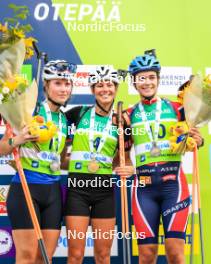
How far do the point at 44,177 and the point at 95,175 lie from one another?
0.38 meters

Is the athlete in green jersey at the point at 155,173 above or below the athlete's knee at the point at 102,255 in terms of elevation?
above

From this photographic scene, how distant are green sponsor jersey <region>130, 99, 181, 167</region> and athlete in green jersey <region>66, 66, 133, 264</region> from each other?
0.46 feet

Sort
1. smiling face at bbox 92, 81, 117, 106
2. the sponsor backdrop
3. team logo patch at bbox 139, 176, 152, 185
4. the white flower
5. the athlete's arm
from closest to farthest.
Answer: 1. the white flower
2. team logo patch at bbox 139, 176, 152, 185
3. smiling face at bbox 92, 81, 117, 106
4. the athlete's arm
5. the sponsor backdrop

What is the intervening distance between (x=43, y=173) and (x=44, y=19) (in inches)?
59.1

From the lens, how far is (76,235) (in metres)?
3.00

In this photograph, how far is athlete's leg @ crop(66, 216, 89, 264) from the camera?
118 inches

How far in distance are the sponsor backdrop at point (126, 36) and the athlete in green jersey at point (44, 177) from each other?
1.88 feet

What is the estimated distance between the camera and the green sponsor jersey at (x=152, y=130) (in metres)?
3.07

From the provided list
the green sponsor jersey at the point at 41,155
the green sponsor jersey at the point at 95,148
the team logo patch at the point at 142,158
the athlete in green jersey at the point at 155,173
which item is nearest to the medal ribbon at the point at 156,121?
the athlete in green jersey at the point at 155,173

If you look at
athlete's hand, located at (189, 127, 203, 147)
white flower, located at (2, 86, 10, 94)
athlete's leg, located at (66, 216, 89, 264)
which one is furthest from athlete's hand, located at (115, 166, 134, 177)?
white flower, located at (2, 86, 10, 94)

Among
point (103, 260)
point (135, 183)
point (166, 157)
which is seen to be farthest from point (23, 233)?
point (166, 157)

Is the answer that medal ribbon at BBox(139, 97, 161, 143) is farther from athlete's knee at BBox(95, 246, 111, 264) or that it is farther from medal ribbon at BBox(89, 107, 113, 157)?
athlete's knee at BBox(95, 246, 111, 264)

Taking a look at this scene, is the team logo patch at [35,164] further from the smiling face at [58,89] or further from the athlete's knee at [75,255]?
the athlete's knee at [75,255]

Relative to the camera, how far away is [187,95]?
9.98 feet
